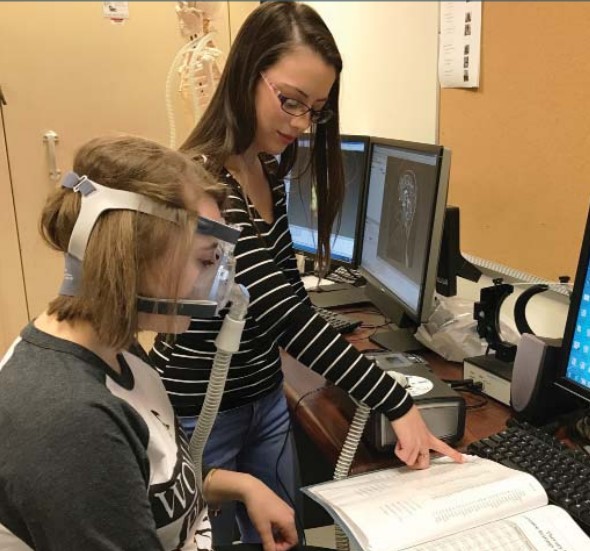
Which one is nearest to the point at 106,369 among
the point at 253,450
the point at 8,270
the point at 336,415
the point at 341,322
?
the point at 336,415

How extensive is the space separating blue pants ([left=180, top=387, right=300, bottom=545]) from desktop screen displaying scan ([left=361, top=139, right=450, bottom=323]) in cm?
39

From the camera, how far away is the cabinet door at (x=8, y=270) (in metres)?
2.74

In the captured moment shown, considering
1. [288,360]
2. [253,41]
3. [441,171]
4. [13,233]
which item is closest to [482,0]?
[441,171]

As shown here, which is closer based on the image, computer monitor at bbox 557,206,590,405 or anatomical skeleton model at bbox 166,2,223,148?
computer monitor at bbox 557,206,590,405

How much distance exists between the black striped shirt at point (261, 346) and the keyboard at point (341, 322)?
0.43 metres

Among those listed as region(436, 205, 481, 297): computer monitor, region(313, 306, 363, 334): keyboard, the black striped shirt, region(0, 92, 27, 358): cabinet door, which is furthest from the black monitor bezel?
region(0, 92, 27, 358): cabinet door

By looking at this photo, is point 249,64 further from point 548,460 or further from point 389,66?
point 389,66

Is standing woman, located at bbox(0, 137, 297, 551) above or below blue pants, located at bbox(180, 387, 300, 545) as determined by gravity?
above

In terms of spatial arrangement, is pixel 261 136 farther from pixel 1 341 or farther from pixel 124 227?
pixel 1 341

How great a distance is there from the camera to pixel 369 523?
85 centimetres

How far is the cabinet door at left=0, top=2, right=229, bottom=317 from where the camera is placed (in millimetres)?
2656

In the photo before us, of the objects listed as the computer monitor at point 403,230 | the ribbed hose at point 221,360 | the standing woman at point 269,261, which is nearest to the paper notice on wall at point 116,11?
the computer monitor at point 403,230

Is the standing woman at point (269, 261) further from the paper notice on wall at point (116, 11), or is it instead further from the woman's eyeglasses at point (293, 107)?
the paper notice on wall at point (116, 11)

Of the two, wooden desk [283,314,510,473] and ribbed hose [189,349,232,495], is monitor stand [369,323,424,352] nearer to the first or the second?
wooden desk [283,314,510,473]
